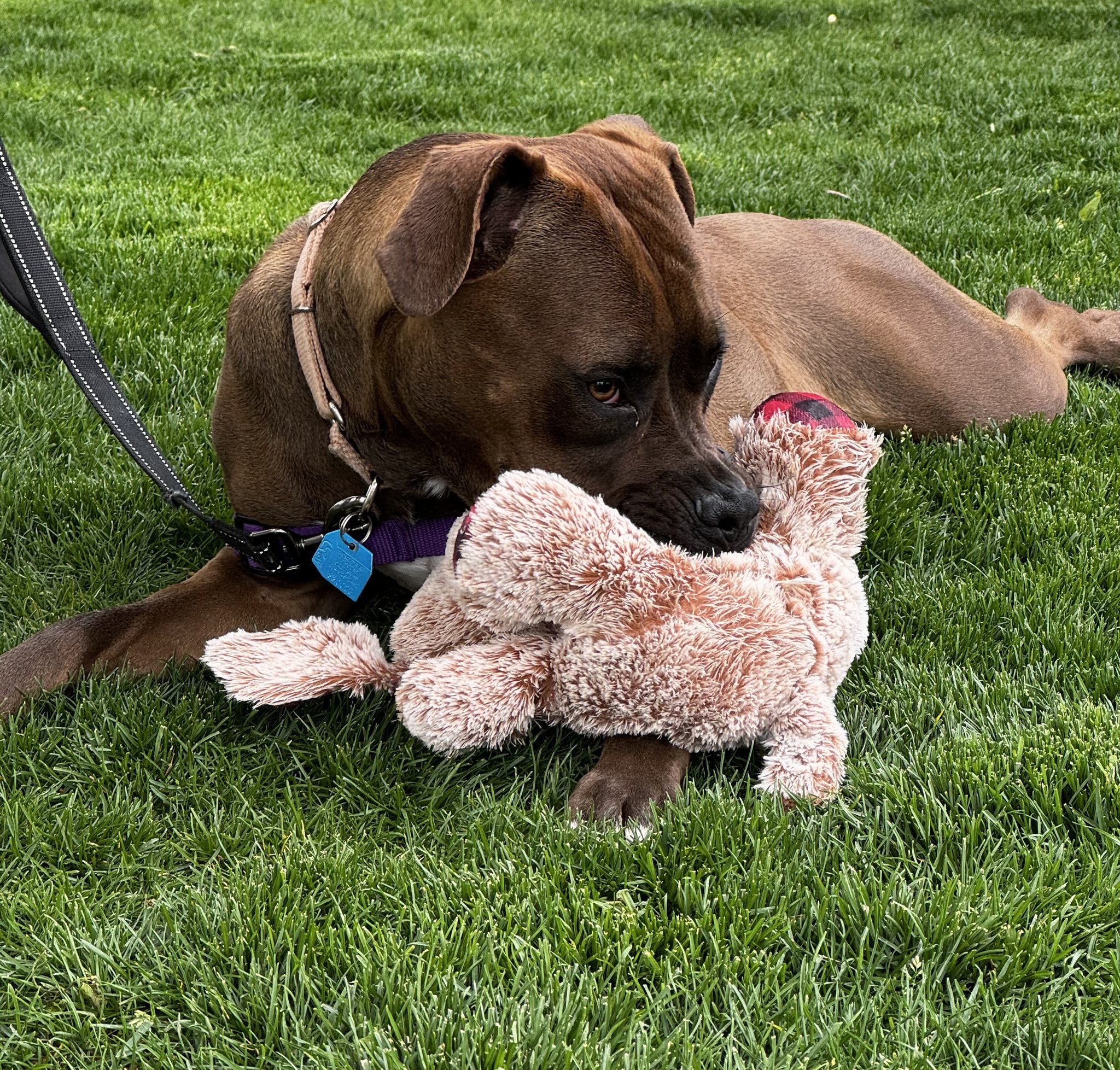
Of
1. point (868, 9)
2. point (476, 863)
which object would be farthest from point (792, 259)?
point (868, 9)

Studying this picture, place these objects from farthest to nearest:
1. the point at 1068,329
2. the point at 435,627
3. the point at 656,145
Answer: the point at 1068,329, the point at 656,145, the point at 435,627

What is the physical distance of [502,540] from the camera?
238 cm

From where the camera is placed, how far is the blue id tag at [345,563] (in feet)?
9.68

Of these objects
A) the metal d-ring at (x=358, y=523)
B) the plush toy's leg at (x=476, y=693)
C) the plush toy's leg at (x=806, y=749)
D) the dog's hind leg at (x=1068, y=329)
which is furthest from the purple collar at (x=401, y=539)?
the dog's hind leg at (x=1068, y=329)

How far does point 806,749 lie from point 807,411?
856mm

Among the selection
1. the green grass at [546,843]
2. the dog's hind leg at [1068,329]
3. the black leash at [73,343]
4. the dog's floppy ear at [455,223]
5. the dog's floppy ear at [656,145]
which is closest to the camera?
the green grass at [546,843]

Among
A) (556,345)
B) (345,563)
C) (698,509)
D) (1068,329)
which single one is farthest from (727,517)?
(1068,329)

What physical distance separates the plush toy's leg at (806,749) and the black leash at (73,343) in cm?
135

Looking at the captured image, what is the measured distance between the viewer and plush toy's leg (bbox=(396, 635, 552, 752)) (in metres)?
2.39

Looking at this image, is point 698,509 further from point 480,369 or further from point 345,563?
point 345,563

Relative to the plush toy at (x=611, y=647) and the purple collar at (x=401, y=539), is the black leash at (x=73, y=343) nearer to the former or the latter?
the purple collar at (x=401, y=539)

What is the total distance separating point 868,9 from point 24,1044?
1292 centimetres

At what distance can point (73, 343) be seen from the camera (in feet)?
9.96

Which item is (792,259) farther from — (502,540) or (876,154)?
(876,154)
